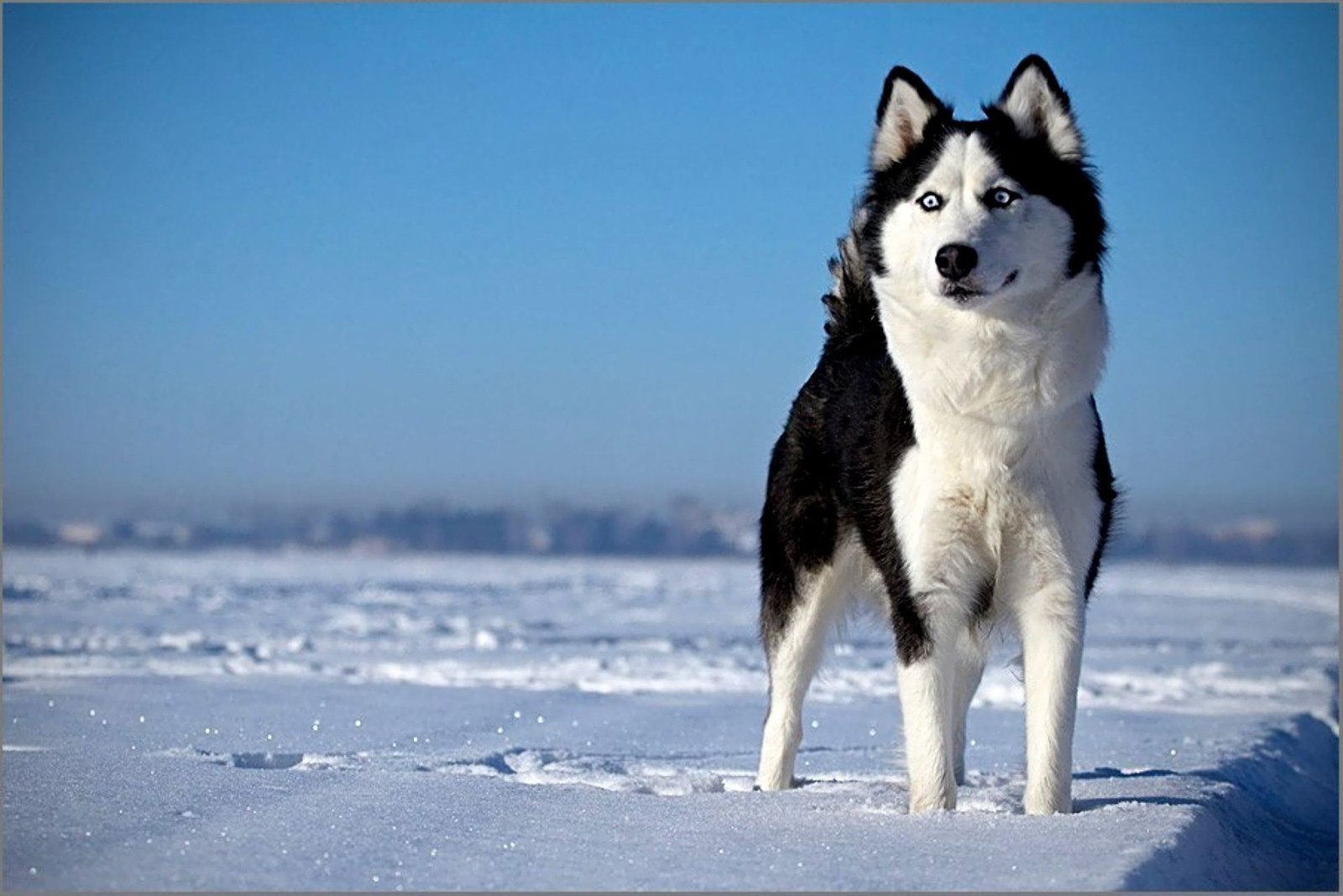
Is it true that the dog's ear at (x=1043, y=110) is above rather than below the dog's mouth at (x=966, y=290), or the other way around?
above

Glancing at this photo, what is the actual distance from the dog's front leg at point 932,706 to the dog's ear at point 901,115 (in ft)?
5.19

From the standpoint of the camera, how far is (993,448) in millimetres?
4309

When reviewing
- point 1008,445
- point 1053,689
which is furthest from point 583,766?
point 1008,445

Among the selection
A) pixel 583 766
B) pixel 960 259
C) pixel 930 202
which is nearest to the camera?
pixel 960 259

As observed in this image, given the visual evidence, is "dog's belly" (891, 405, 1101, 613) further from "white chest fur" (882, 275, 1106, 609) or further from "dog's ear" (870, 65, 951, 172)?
"dog's ear" (870, 65, 951, 172)

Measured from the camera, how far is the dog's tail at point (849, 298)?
229 inches

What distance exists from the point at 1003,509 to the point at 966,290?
2.31 feet

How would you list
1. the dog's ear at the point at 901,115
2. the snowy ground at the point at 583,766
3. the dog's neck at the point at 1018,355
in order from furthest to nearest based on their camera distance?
1. the dog's ear at the point at 901,115
2. the dog's neck at the point at 1018,355
3. the snowy ground at the point at 583,766

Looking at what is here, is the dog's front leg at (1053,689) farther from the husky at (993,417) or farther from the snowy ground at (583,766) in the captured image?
the snowy ground at (583,766)

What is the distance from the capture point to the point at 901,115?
482cm

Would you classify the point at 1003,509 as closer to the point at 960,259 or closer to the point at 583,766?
the point at 960,259

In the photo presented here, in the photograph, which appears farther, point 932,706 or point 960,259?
point 932,706

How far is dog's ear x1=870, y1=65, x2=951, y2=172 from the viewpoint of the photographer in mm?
4746

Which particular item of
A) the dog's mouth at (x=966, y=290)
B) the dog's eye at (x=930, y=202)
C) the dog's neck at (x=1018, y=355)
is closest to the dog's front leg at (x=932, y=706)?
the dog's neck at (x=1018, y=355)
